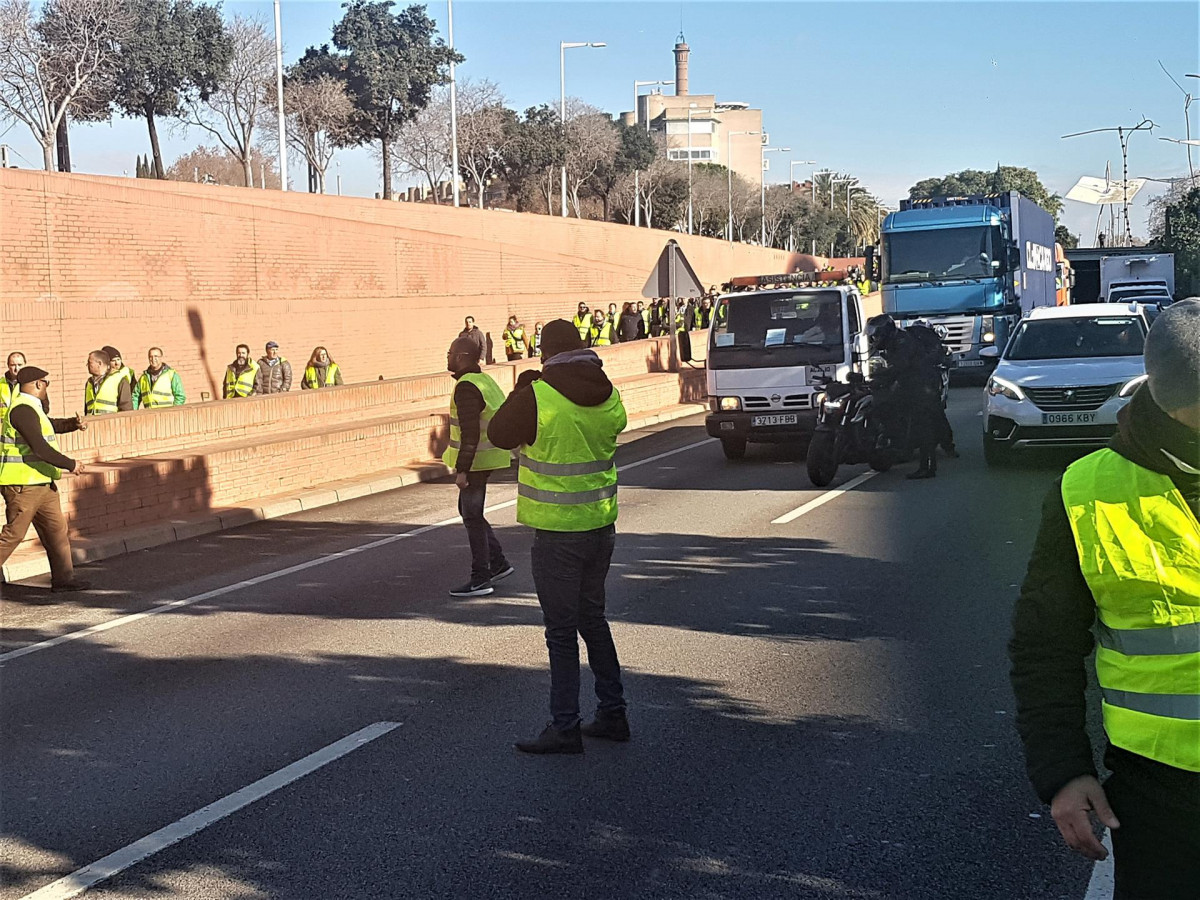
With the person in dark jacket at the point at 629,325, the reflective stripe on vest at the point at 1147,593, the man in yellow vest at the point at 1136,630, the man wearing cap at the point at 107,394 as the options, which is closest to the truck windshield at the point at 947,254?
the person in dark jacket at the point at 629,325

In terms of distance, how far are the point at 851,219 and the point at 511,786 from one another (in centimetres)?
12153

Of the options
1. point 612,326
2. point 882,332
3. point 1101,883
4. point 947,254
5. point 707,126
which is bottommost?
point 1101,883

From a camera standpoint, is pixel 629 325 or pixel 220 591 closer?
pixel 220 591

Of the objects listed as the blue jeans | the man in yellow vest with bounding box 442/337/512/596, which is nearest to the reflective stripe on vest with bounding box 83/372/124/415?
the man in yellow vest with bounding box 442/337/512/596

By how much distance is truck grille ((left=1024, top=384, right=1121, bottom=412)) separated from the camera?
14.8 m

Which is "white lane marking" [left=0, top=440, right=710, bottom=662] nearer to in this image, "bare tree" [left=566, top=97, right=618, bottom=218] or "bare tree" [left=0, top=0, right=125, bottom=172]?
"bare tree" [left=0, top=0, right=125, bottom=172]

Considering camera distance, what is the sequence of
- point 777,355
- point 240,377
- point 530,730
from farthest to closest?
point 240,377
point 777,355
point 530,730

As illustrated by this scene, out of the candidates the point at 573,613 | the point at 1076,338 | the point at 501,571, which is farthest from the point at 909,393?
the point at 573,613

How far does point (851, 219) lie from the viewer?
4843 inches

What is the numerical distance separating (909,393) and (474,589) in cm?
729

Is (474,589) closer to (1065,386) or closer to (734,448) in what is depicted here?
(1065,386)

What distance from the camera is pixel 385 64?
54.4 m

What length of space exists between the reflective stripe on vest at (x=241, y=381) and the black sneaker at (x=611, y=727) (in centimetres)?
1522

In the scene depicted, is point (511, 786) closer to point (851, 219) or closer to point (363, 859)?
point (363, 859)
